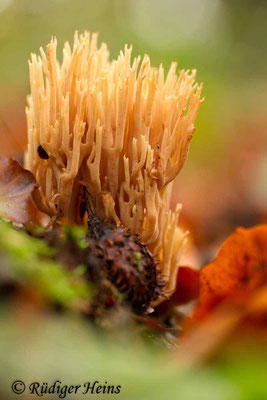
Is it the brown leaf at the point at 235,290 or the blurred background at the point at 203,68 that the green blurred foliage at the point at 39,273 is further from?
the blurred background at the point at 203,68

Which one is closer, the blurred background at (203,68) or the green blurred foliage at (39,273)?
the green blurred foliage at (39,273)

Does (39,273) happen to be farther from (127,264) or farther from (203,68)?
(203,68)

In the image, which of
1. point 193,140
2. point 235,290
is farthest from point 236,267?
point 193,140

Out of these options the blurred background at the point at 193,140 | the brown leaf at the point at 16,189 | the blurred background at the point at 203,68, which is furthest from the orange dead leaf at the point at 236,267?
the blurred background at the point at 203,68

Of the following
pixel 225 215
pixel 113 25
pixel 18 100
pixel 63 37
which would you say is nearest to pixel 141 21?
pixel 113 25

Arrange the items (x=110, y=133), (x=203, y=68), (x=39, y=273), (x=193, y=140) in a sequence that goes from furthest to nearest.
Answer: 1. (x=203, y=68)
2. (x=193, y=140)
3. (x=110, y=133)
4. (x=39, y=273)

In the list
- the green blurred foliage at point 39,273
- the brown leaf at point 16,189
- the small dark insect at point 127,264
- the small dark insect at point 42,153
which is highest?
the small dark insect at point 42,153

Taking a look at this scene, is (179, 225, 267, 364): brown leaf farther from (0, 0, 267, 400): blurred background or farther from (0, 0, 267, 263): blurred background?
(0, 0, 267, 263): blurred background

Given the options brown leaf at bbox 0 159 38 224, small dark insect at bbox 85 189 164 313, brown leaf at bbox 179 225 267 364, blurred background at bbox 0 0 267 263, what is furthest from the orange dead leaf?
blurred background at bbox 0 0 267 263
